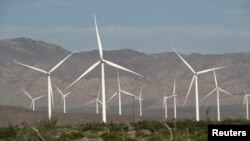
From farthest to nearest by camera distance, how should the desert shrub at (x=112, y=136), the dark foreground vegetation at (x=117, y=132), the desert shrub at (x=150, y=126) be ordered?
1. the desert shrub at (x=150, y=126)
2. the desert shrub at (x=112, y=136)
3. the dark foreground vegetation at (x=117, y=132)

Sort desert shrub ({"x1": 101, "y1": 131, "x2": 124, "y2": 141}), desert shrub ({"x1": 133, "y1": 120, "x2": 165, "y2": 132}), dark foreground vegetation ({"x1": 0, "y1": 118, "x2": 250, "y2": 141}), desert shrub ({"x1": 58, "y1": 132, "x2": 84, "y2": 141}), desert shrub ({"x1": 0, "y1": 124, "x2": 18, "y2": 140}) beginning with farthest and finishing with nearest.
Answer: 1. desert shrub ({"x1": 133, "y1": 120, "x2": 165, "y2": 132})
2. desert shrub ({"x1": 0, "y1": 124, "x2": 18, "y2": 140})
3. desert shrub ({"x1": 58, "y1": 132, "x2": 84, "y2": 141})
4. desert shrub ({"x1": 101, "y1": 131, "x2": 124, "y2": 141})
5. dark foreground vegetation ({"x1": 0, "y1": 118, "x2": 250, "y2": 141})

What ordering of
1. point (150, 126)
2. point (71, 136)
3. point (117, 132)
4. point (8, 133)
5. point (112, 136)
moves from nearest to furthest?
point (112, 136) → point (71, 136) → point (117, 132) → point (8, 133) → point (150, 126)

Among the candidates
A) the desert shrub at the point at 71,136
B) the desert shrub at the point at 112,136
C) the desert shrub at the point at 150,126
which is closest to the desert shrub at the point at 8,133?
the desert shrub at the point at 71,136

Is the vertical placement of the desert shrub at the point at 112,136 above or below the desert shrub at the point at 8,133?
below

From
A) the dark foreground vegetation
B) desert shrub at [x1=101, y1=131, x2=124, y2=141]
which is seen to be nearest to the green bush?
the dark foreground vegetation

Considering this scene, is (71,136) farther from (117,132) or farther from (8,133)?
(8,133)

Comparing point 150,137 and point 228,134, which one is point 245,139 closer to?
point 228,134

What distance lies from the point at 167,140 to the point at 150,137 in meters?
6.61

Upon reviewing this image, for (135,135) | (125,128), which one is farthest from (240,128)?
(125,128)

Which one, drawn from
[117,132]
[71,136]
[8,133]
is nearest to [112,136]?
[117,132]

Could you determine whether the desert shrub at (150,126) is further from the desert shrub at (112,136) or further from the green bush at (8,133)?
the green bush at (8,133)

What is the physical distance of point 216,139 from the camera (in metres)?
23.3

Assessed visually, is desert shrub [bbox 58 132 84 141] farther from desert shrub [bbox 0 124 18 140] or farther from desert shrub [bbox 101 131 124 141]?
desert shrub [bbox 0 124 18 140]

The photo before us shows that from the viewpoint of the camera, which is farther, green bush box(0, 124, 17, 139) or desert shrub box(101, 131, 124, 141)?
green bush box(0, 124, 17, 139)
